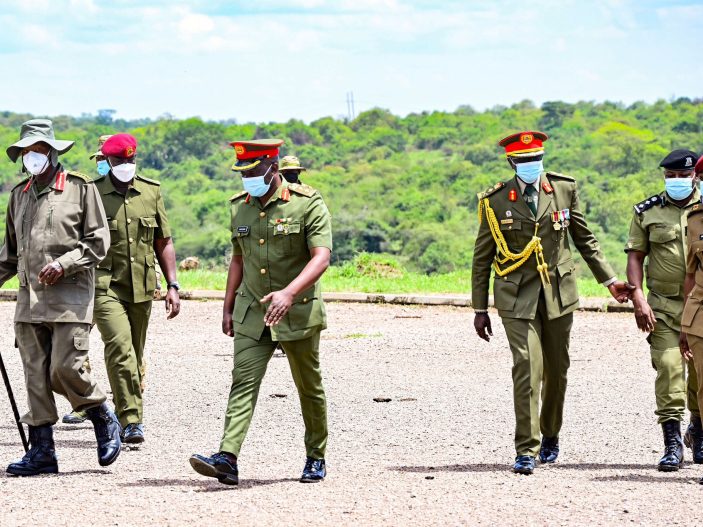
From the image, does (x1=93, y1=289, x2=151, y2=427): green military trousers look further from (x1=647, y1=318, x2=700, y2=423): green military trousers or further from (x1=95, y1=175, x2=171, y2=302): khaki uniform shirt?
(x1=647, y1=318, x2=700, y2=423): green military trousers

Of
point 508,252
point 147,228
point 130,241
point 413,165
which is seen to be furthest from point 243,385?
point 413,165

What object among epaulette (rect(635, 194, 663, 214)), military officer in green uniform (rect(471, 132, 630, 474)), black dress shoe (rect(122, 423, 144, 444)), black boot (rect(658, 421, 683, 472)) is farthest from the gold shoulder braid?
black dress shoe (rect(122, 423, 144, 444))

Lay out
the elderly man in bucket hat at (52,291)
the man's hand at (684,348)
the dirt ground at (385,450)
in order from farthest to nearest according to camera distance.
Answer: the man's hand at (684,348), the elderly man in bucket hat at (52,291), the dirt ground at (385,450)

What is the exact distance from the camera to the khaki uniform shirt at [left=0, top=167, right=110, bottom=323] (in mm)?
7289

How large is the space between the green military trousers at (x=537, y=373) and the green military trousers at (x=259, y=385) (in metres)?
1.20

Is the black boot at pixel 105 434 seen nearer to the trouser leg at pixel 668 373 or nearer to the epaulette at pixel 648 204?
the trouser leg at pixel 668 373

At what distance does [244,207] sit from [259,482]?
4.98 ft

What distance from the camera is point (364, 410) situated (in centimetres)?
973

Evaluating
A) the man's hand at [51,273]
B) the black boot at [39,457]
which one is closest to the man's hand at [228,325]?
the man's hand at [51,273]

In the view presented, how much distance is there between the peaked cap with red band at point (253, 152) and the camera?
6.98 m

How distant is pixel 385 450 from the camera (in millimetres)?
8180

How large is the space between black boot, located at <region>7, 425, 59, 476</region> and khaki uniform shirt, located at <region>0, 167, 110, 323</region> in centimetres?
64

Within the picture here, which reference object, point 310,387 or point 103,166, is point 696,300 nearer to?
point 310,387

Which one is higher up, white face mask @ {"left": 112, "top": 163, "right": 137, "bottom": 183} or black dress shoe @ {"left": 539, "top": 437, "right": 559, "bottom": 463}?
white face mask @ {"left": 112, "top": 163, "right": 137, "bottom": 183}
